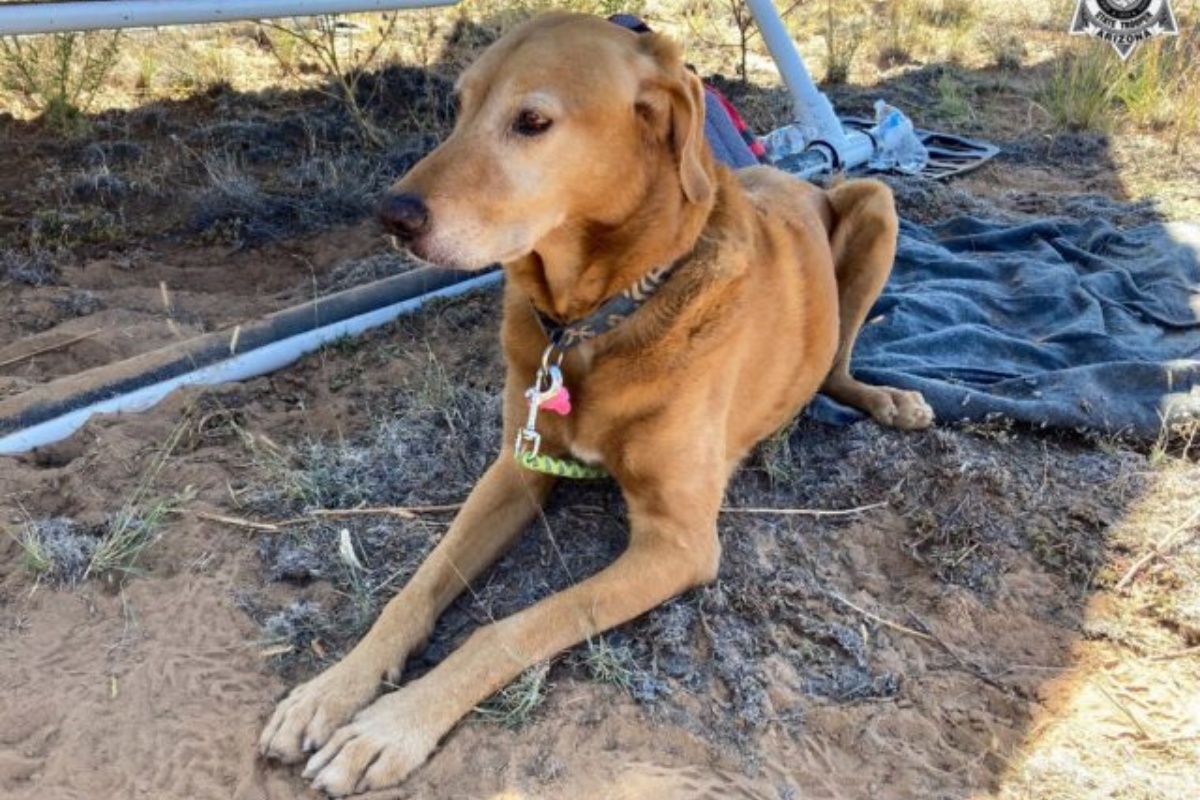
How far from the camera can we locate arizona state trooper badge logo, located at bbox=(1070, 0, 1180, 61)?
6945mm

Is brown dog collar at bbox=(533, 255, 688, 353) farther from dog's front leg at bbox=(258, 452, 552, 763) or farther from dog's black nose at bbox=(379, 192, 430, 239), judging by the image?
dog's black nose at bbox=(379, 192, 430, 239)

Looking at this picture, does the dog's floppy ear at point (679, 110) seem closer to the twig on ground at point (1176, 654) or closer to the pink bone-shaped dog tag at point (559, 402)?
the pink bone-shaped dog tag at point (559, 402)

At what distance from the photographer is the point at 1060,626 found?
2.59 m

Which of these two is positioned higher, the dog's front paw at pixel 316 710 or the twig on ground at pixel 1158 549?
the twig on ground at pixel 1158 549

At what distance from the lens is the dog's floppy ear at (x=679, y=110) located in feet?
7.58

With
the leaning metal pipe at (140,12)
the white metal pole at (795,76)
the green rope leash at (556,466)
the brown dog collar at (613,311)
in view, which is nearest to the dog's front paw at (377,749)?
the green rope leash at (556,466)

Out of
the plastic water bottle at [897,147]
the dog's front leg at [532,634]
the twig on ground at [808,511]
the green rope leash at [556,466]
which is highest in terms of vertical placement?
the green rope leash at [556,466]

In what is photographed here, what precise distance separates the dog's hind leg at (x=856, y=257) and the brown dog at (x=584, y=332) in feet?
1.95

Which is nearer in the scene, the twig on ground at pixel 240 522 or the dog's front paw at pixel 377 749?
the dog's front paw at pixel 377 749

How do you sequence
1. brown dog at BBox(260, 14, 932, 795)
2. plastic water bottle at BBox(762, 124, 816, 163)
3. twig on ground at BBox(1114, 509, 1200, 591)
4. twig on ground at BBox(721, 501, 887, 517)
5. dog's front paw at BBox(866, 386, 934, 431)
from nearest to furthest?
Answer: brown dog at BBox(260, 14, 932, 795)
twig on ground at BBox(1114, 509, 1200, 591)
twig on ground at BBox(721, 501, 887, 517)
dog's front paw at BBox(866, 386, 934, 431)
plastic water bottle at BBox(762, 124, 816, 163)

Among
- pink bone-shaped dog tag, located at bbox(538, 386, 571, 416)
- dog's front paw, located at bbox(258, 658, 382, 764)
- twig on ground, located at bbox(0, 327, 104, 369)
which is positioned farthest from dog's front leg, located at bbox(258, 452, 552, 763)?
twig on ground, located at bbox(0, 327, 104, 369)

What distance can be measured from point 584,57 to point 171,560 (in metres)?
1.59

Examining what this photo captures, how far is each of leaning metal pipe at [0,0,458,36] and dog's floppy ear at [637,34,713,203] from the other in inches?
86.0

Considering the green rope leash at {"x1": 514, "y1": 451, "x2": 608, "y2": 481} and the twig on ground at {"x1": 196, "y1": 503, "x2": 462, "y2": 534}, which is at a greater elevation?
the green rope leash at {"x1": 514, "y1": 451, "x2": 608, "y2": 481}
